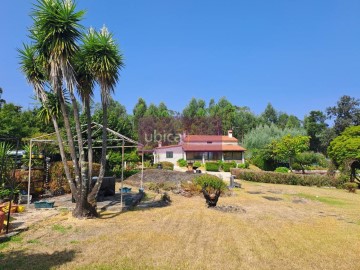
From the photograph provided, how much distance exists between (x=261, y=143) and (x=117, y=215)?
4826cm

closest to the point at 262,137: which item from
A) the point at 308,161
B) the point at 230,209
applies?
the point at 308,161

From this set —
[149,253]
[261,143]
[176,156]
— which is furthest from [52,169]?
[261,143]

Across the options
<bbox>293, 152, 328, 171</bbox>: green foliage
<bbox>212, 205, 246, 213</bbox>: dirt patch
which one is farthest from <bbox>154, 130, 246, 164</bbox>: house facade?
<bbox>212, 205, 246, 213</bbox>: dirt patch

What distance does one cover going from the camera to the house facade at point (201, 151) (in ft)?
170

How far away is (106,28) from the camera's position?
1198 cm

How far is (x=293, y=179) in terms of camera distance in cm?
2973

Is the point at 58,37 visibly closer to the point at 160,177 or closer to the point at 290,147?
the point at 160,177

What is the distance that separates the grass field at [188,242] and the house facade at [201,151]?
38375mm

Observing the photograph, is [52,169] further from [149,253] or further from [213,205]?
[149,253]

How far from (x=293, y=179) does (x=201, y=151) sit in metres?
23.5

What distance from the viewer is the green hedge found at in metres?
28.9

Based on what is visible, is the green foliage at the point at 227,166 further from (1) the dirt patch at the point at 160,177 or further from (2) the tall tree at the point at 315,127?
(2) the tall tree at the point at 315,127

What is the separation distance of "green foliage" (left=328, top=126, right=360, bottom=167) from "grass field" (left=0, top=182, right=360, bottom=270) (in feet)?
61.9

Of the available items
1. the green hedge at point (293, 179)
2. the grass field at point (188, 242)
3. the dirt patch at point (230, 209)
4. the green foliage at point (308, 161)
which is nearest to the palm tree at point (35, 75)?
the grass field at point (188, 242)
